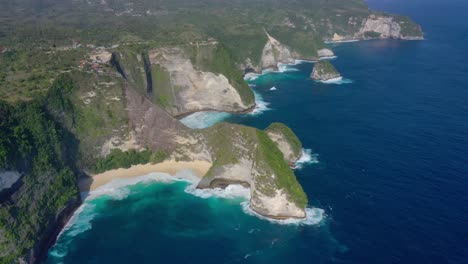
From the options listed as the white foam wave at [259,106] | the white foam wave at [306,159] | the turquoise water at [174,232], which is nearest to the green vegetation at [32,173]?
the turquoise water at [174,232]

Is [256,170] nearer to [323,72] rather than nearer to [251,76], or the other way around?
[323,72]

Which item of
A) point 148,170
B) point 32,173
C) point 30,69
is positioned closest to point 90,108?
point 30,69

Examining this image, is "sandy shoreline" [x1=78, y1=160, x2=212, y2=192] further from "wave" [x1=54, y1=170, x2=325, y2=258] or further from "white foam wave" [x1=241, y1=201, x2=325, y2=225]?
"white foam wave" [x1=241, y1=201, x2=325, y2=225]

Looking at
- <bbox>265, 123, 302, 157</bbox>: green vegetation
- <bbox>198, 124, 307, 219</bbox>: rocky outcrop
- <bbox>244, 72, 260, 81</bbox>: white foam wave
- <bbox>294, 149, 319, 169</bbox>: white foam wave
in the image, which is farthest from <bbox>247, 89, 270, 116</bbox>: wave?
<bbox>198, 124, 307, 219</bbox>: rocky outcrop

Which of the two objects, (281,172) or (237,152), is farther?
(237,152)

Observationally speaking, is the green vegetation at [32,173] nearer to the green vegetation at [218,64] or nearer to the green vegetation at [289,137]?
the green vegetation at [289,137]
